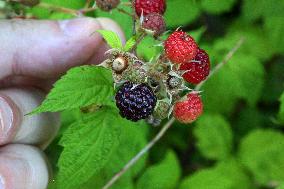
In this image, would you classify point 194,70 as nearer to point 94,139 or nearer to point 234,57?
point 94,139

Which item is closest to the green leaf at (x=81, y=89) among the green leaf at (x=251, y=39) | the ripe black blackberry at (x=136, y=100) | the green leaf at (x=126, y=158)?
the ripe black blackberry at (x=136, y=100)

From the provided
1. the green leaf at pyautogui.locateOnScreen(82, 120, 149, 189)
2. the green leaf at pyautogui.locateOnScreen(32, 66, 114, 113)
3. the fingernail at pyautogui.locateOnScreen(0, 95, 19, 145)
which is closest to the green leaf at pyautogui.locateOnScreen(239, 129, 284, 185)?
the green leaf at pyautogui.locateOnScreen(82, 120, 149, 189)

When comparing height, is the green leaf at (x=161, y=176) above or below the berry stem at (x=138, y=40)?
below

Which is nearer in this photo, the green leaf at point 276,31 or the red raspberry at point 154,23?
the red raspberry at point 154,23

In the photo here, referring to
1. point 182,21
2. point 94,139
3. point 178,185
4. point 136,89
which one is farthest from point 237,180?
point 136,89

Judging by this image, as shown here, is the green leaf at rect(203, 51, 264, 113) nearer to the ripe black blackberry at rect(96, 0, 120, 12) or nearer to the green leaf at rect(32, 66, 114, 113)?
the ripe black blackberry at rect(96, 0, 120, 12)

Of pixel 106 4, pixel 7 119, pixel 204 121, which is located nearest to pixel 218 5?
pixel 204 121

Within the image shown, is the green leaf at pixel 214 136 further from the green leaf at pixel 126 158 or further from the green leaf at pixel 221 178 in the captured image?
the green leaf at pixel 126 158
